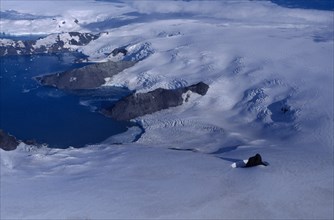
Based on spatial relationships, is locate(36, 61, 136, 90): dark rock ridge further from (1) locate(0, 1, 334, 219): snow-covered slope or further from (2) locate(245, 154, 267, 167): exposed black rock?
(2) locate(245, 154, 267, 167): exposed black rock

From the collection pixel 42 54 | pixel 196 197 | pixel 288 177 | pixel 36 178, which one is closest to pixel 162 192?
pixel 196 197

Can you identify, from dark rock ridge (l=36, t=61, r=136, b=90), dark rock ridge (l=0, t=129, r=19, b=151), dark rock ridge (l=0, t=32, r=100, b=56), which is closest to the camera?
dark rock ridge (l=0, t=129, r=19, b=151)

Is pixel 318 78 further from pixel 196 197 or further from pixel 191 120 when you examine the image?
pixel 196 197

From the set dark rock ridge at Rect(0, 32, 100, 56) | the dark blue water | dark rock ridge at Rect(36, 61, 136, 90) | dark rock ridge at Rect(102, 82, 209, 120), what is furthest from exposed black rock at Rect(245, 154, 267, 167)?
dark rock ridge at Rect(0, 32, 100, 56)

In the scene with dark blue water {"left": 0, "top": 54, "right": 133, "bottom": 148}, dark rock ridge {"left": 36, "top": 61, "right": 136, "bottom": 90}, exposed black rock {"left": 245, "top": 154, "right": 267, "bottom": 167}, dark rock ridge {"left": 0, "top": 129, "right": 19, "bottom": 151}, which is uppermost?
exposed black rock {"left": 245, "top": 154, "right": 267, "bottom": 167}

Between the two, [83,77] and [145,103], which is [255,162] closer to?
[145,103]

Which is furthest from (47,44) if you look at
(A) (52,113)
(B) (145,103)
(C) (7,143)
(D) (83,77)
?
(C) (7,143)

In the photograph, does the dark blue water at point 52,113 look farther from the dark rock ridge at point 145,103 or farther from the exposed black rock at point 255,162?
the exposed black rock at point 255,162
